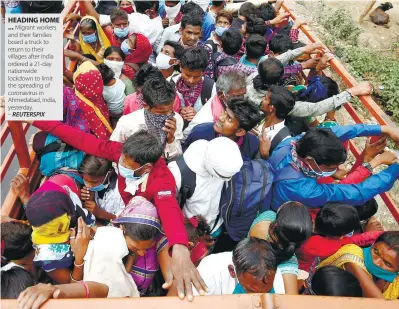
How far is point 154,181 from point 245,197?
1.85 feet

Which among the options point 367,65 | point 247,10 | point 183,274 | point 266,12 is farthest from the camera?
point 367,65

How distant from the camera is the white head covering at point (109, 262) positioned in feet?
5.72

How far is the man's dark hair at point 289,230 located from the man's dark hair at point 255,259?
0.77 feet

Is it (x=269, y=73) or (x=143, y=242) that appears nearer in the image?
(x=143, y=242)

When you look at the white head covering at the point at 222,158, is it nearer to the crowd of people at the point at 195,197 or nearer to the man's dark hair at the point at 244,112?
the crowd of people at the point at 195,197

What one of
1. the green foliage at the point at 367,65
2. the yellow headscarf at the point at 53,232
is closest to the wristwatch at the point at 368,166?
the yellow headscarf at the point at 53,232

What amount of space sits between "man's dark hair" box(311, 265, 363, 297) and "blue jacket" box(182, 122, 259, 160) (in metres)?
1.03

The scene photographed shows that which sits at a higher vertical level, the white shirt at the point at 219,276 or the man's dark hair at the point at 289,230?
the man's dark hair at the point at 289,230

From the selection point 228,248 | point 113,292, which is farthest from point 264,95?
point 113,292

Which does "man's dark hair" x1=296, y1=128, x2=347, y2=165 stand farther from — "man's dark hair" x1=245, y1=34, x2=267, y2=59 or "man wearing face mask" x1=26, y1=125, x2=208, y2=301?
"man's dark hair" x1=245, y1=34, x2=267, y2=59

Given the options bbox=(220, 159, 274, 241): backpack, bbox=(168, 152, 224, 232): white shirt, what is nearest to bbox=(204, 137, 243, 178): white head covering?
bbox=(168, 152, 224, 232): white shirt

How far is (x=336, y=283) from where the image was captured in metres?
2.00

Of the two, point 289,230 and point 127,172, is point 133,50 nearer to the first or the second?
point 127,172

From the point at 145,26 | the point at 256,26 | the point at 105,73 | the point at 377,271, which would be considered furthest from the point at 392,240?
the point at 145,26
